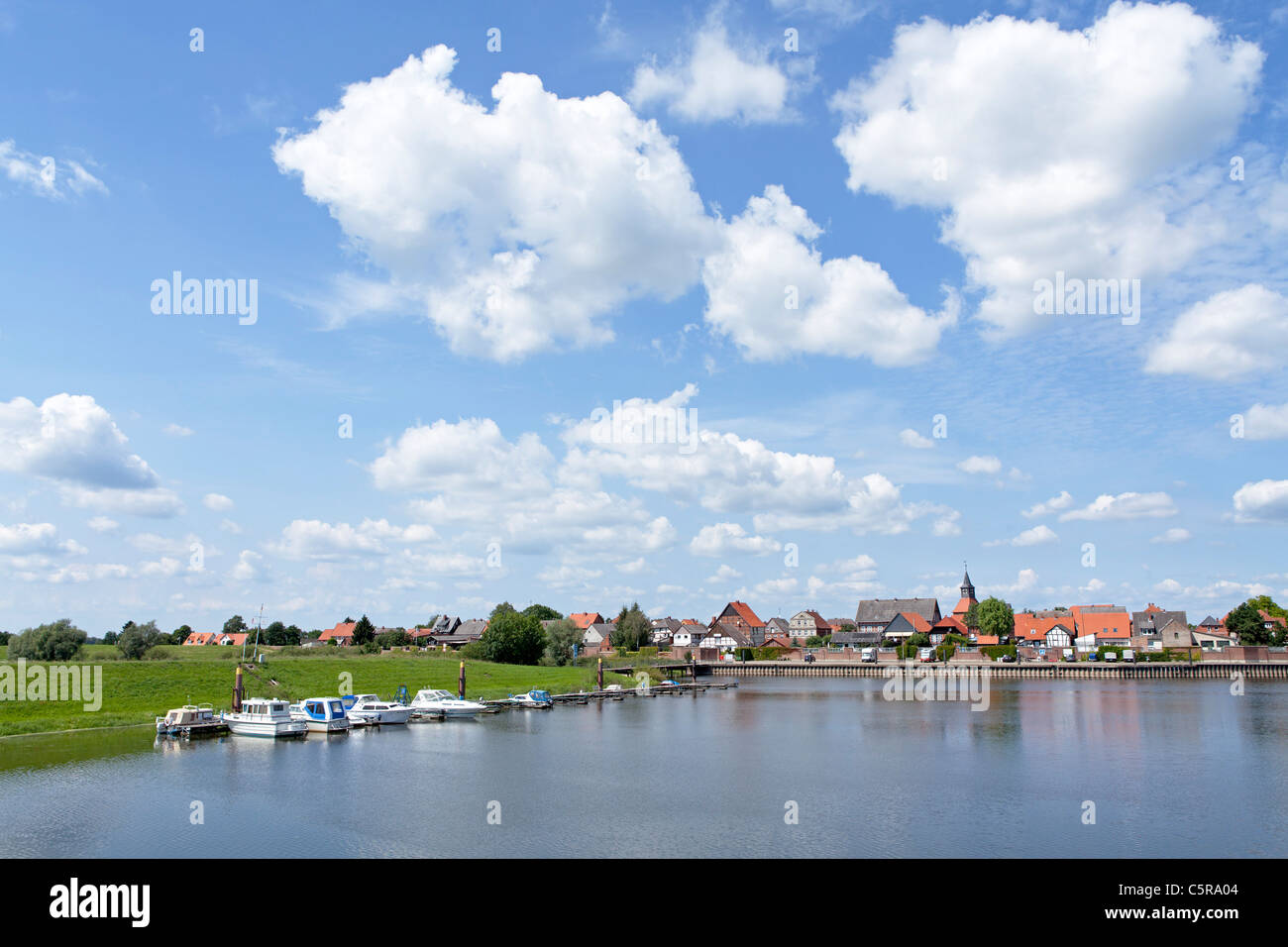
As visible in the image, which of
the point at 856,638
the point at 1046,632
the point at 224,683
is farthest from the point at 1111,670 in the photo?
the point at 224,683

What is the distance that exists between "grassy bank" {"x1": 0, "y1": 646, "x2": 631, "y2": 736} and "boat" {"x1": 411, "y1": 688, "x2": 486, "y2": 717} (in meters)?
8.44

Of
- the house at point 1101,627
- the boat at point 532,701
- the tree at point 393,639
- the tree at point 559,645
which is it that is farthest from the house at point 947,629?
the boat at point 532,701

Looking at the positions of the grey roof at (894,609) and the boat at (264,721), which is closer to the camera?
the boat at (264,721)

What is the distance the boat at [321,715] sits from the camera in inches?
2315

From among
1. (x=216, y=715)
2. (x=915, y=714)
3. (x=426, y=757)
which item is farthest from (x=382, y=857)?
(x=915, y=714)

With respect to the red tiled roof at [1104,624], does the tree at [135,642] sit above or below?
above

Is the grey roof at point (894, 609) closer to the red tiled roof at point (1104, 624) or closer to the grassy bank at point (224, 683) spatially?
the red tiled roof at point (1104, 624)

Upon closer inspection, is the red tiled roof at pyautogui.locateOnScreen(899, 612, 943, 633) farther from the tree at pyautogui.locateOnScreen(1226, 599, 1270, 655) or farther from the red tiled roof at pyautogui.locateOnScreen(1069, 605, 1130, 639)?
the tree at pyautogui.locateOnScreen(1226, 599, 1270, 655)

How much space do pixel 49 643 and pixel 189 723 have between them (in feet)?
110

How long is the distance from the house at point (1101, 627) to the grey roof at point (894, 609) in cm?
2948

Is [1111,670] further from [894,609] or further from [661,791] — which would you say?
[661,791]

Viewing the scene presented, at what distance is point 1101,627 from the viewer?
6713 inches

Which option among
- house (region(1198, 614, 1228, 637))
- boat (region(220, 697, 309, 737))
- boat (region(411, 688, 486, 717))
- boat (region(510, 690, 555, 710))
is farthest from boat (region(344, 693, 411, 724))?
house (region(1198, 614, 1228, 637))
